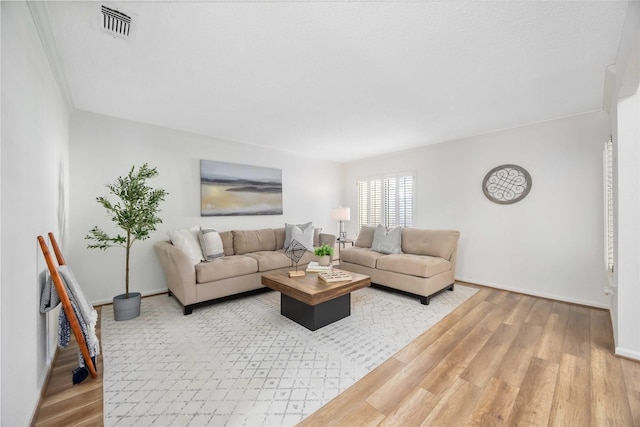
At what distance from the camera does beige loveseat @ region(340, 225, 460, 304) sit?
3.33 meters

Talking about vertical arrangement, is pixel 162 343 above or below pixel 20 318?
below

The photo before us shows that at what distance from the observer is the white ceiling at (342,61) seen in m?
1.63

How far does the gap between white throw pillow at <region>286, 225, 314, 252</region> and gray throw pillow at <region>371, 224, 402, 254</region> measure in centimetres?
108

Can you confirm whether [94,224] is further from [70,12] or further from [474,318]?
[474,318]

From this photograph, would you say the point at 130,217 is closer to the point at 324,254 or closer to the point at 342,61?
the point at 324,254

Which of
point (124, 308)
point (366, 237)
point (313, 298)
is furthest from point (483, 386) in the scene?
point (124, 308)

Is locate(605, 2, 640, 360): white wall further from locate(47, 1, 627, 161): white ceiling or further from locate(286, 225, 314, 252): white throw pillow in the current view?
locate(286, 225, 314, 252): white throw pillow

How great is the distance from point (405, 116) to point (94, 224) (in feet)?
13.8

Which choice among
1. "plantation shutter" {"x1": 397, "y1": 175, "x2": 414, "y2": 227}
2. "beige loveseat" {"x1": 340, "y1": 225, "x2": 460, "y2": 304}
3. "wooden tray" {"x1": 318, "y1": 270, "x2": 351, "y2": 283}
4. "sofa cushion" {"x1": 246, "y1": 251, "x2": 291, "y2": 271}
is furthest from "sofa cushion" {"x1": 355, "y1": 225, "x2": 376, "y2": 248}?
"wooden tray" {"x1": 318, "y1": 270, "x2": 351, "y2": 283}

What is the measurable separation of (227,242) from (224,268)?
2.88 ft

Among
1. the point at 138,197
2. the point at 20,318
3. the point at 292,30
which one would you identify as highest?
the point at 292,30

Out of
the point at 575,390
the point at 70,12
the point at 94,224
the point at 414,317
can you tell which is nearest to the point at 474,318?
the point at 414,317

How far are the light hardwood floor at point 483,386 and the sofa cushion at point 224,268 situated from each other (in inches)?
46.4

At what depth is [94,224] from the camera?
3.24 meters
